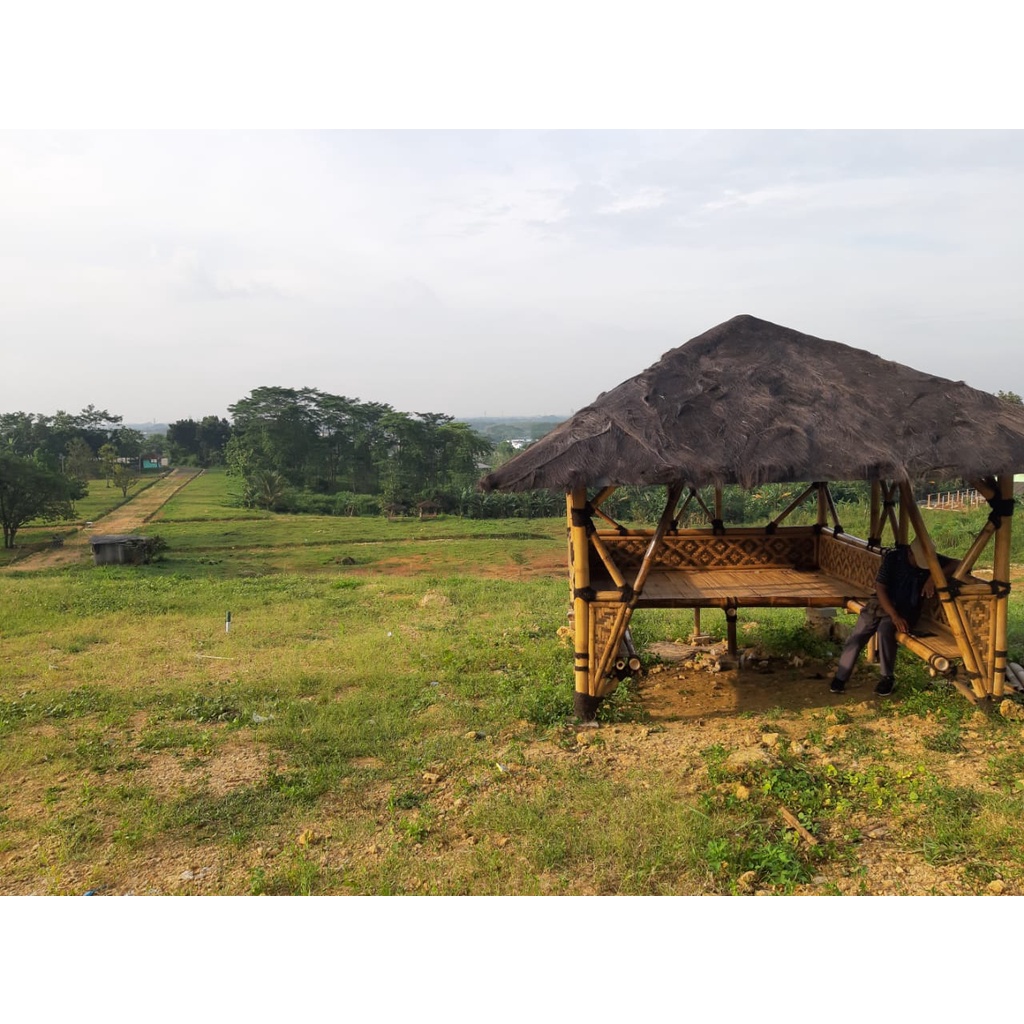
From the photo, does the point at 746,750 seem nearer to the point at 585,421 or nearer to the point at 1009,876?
the point at 1009,876

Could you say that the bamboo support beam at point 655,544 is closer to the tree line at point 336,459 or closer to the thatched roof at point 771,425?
the thatched roof at point 771,425

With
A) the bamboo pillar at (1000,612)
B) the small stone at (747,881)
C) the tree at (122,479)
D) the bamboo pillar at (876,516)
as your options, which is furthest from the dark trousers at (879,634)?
the tree at (122,479)

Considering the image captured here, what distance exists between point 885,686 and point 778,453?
95.7 inches

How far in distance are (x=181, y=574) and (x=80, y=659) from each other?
9183 millimetres

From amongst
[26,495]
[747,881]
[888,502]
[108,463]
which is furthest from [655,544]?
[108,463]

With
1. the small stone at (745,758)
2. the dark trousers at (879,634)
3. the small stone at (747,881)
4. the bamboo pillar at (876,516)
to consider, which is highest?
the bamboo pillar at (876,516)

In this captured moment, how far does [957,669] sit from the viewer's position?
19.9ft

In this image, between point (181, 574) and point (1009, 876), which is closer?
point (1009, 876)

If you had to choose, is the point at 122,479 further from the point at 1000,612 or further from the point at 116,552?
the point at 1000,612

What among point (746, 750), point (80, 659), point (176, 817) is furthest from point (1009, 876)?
point (80, 659)

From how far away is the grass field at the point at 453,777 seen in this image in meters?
3.87

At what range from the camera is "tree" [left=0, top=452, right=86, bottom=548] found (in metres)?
22.4

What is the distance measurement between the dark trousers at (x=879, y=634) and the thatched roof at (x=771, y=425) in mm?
1359

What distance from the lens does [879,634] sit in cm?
630
